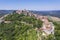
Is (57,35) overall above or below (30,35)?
below

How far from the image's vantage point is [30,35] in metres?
21.3

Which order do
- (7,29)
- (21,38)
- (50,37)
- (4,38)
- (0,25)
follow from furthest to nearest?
(0,25) → (7,29) → (4,38) → (50,37) → (21,38)

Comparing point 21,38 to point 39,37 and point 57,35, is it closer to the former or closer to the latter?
point 39,37

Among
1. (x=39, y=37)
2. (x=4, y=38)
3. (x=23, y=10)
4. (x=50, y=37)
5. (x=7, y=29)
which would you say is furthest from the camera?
(x=23, y=10)

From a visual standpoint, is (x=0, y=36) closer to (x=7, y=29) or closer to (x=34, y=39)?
(x=7, y=29)

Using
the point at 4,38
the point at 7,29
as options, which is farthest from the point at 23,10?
the point at 4,38

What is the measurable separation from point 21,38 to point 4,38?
5.77 metres

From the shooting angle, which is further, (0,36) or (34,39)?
(0,36)

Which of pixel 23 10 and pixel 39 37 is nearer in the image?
pixel 39 37

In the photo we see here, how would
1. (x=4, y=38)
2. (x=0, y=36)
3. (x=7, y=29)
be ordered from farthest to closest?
(x=7, y=29)
(x=0, y=36)
(x=4, y=38)

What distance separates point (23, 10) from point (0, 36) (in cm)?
2042

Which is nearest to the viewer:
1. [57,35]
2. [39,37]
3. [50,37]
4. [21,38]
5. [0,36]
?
[21,38]

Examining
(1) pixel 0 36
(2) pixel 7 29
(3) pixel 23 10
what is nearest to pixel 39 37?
(1) pixel 0 36

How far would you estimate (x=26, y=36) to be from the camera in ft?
69.9
